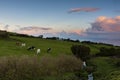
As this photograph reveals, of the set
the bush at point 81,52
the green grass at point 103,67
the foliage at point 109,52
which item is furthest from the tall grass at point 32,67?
the foliage at point 109,52

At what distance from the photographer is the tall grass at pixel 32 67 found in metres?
49.1

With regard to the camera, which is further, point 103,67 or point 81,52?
point 81,52

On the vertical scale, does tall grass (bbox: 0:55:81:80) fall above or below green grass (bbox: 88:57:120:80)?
above

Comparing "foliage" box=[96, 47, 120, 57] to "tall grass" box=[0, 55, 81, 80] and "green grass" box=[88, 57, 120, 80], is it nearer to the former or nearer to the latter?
"green grass" box=[88, 57, 120, 80]

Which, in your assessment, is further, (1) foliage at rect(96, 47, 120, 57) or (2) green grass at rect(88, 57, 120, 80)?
(1) foliage at rect(96, 47, 120, 57)

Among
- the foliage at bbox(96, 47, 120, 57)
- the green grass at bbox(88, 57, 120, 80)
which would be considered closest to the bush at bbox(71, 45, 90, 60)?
the green grass at bbox(88, 57, 120, 80)

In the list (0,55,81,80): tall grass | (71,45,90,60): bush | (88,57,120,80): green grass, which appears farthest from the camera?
(71,45,90,60): bush

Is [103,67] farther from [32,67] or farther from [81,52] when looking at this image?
[32,67]

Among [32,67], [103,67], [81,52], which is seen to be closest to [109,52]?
[81,52]

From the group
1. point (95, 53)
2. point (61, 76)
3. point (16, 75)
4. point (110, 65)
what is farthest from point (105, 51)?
point (16, 75)

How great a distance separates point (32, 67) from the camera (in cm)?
5184

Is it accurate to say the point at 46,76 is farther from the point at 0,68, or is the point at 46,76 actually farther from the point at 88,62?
the point at 88,62

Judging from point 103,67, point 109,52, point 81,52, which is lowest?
point 103,67

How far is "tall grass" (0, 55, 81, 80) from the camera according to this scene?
49062 mm
